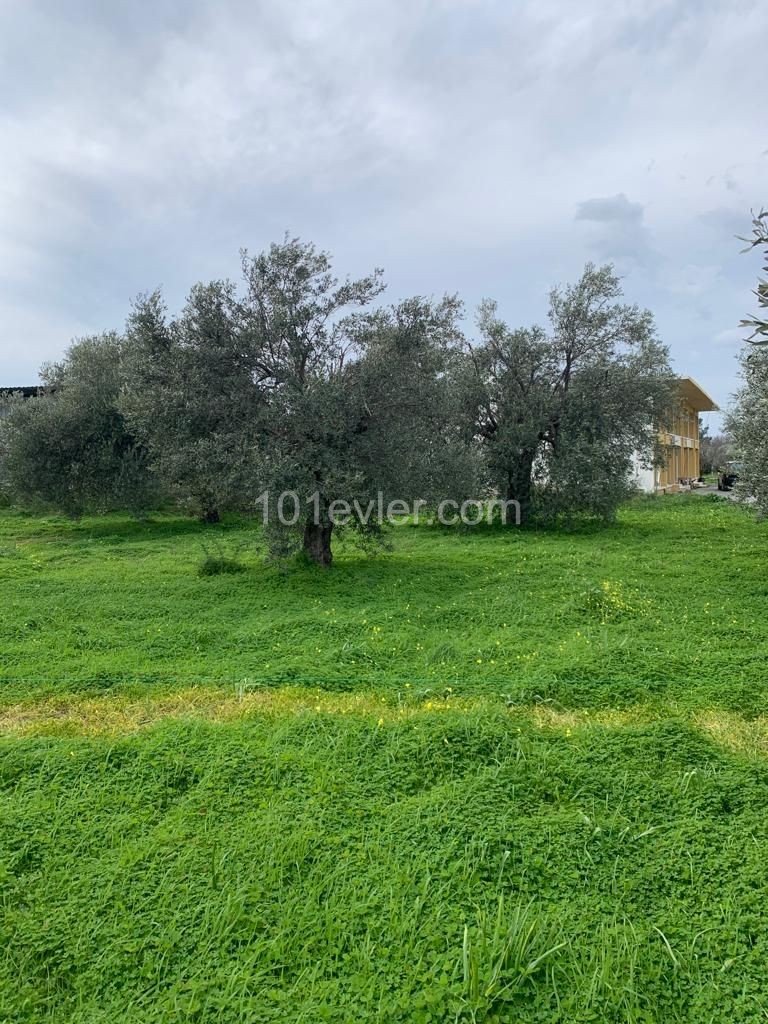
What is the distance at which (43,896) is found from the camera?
3.07m

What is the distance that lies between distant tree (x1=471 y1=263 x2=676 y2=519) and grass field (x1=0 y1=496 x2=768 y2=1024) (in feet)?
32.2

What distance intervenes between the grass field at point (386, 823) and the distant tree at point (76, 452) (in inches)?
496

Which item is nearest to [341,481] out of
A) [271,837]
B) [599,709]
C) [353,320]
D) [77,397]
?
[353,320]

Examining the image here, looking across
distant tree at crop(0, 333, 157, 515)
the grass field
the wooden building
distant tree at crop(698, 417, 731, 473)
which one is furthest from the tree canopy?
distant tree at crop(698, 417, 731, 473)

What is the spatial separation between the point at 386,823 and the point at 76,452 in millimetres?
19324

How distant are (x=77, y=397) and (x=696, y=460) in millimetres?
41577

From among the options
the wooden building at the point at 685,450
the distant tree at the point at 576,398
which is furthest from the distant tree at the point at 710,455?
the distant tree at the point at 576,398

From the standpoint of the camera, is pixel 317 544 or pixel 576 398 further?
pixel 576 398

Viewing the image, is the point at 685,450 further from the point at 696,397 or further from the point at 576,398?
the point at 576,398

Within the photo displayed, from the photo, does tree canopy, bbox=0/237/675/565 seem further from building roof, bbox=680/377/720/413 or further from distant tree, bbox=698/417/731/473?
distant tree, bbox=698/417/731/473

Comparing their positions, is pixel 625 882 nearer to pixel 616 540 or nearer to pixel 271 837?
pixel 271 837

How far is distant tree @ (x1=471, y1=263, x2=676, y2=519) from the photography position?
17.6m

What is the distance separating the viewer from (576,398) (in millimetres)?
17859

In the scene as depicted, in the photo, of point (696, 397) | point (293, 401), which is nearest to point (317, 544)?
point (293, 401)
